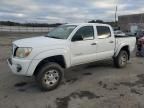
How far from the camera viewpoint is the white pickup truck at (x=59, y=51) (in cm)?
534

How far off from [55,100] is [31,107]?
66 centimetres

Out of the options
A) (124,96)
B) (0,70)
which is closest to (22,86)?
(0,70)

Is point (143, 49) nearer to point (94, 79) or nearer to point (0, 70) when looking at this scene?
point (94, 79)

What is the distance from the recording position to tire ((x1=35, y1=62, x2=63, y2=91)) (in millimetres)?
5484

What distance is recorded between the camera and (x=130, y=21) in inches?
2293

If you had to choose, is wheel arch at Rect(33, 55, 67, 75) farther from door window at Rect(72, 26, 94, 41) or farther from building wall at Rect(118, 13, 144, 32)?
building wall at Rect(118, 13, 144, 32)

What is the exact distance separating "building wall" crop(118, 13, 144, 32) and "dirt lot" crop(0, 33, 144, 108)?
49.9m

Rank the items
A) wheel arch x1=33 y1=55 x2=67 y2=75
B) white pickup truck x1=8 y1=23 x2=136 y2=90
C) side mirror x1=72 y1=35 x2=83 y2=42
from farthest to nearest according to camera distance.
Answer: side mirror x1=72 y1=35 x2=83 y2=42
wheel arch x1=33 y1=55 x2=67 y2=75
white pickup truck x1=8 y1=23 x2=136 y2=90

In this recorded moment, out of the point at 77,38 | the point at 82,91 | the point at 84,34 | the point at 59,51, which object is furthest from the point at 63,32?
the point at 82,91

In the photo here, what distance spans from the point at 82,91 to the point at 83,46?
1.56 m

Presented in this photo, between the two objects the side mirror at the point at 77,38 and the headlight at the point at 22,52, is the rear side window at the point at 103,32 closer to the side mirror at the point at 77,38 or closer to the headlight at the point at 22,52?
the side mirror at the point at 77,38

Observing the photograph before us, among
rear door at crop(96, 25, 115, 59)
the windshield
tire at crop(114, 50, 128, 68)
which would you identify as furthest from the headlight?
tire at crop(114, 50, 128, 68)

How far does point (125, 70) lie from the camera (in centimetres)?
803

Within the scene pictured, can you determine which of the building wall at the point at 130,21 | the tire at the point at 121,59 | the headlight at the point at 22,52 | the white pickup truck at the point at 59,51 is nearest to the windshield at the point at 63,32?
the white pickup truck at the point at 59,51
